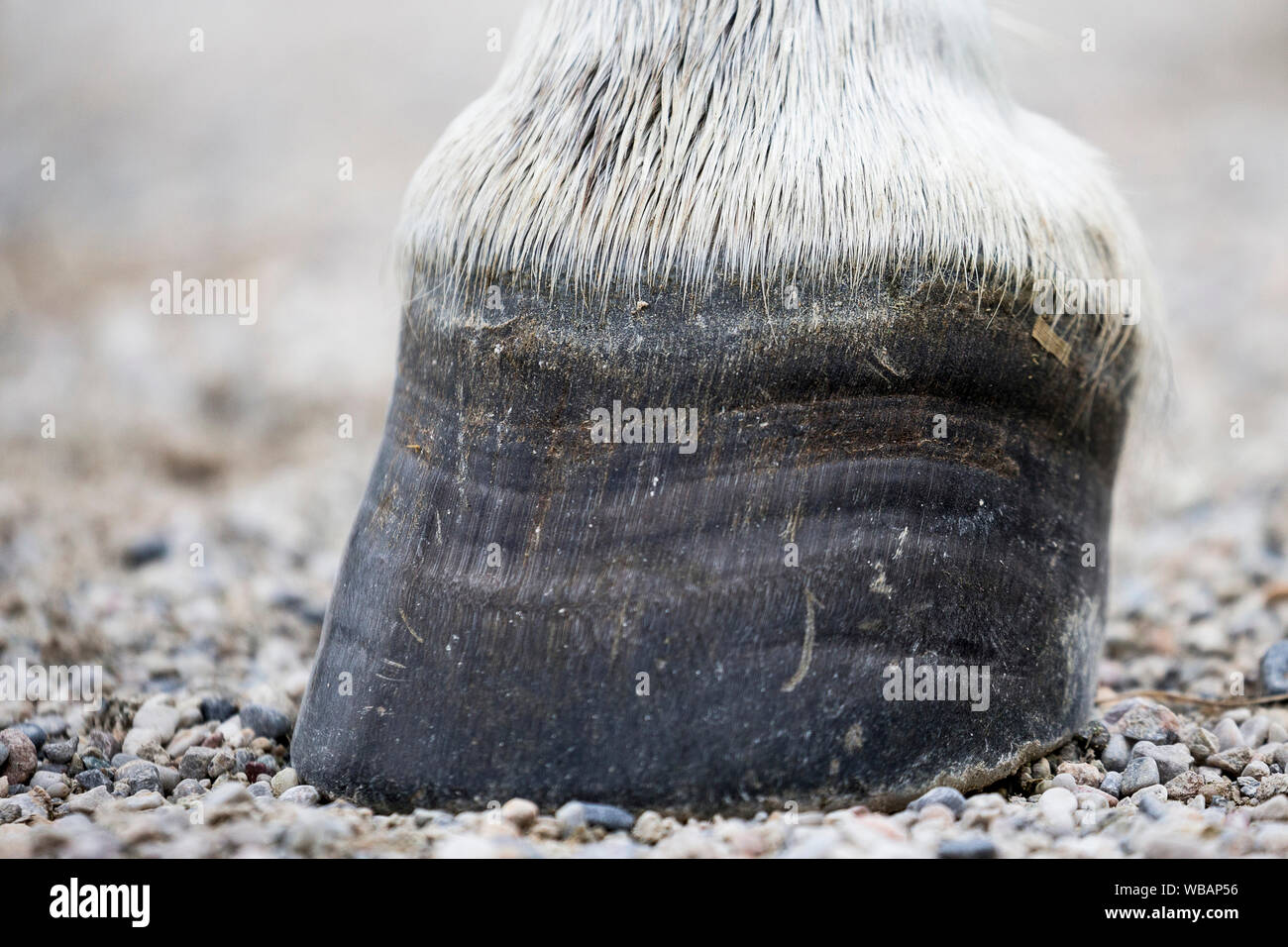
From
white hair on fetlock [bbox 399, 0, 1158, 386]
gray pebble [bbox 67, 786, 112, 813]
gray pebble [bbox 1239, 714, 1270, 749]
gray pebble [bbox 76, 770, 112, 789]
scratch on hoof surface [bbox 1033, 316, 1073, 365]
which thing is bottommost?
gray pebble [bbox 76, 770, 112, 789]

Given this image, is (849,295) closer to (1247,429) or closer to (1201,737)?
(1201,737)

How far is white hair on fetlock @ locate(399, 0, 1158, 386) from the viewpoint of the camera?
89.0 inches

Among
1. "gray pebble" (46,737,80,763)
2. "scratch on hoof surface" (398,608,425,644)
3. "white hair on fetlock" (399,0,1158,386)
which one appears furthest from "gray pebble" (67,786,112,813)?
"white hair on fetlock" (399,0,1158,386)

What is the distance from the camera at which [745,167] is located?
7.52 feet

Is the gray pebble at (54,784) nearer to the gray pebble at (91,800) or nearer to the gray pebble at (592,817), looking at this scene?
the gray pebble at (91,800)

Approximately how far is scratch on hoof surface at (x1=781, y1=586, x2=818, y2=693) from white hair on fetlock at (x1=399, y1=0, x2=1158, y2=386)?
597mm

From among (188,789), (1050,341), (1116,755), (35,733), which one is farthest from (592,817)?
(35,733)

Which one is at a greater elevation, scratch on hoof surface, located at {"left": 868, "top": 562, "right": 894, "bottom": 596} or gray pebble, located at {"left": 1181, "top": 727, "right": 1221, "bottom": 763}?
scratch on hoof surface, located at {"left": 868, "top": 562, "right": 894, "bottom": 596}

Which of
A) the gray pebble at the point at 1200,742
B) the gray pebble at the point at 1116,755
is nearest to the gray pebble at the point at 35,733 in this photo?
A: the gray pebble at the point at 1116,755

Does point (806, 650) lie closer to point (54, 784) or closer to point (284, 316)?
point (54, 784)

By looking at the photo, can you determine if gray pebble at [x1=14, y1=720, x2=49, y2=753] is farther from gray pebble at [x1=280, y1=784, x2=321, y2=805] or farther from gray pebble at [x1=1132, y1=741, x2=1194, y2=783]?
gray pebble at [x1=1132, y1=741, x2=1194, y2=783]

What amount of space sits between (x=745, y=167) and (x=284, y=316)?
637 centimetres
